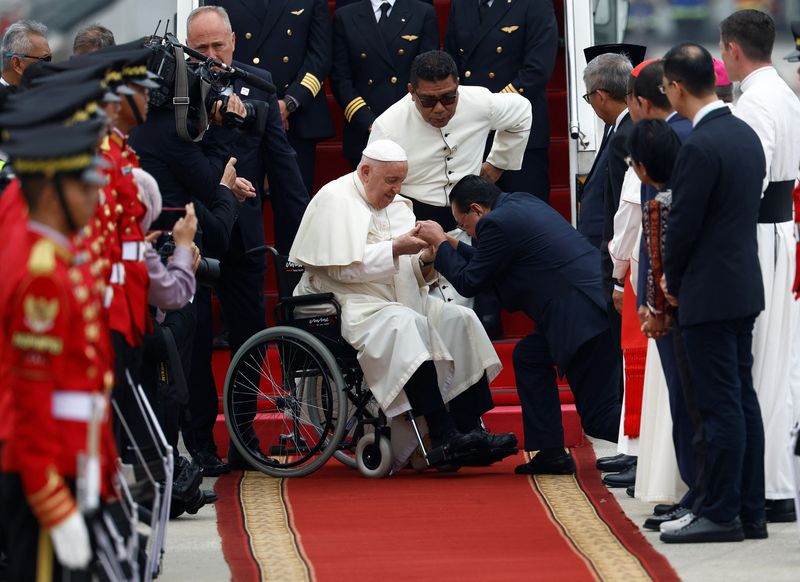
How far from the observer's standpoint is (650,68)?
5.95 meters

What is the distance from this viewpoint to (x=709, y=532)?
5.43 m

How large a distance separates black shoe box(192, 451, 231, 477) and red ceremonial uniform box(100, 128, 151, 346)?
2.70 metres

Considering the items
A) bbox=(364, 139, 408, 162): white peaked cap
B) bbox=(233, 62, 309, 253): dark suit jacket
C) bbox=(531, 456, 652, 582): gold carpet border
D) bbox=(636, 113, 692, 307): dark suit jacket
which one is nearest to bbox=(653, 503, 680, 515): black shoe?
bbox=(531, 456, 652, 582): gold carpet border

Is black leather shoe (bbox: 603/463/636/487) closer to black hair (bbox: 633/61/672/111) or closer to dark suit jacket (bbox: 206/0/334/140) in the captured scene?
black hair (bbox: 633/61/672/111)

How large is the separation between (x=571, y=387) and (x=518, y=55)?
2.24 meters

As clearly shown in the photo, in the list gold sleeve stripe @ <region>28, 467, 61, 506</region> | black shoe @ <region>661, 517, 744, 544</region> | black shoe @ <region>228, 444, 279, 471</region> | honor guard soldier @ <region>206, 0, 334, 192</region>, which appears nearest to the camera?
gold sleeve stripe @ <region>28, 467, 61, 506</region>

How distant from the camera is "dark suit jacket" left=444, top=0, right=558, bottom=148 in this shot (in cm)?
854

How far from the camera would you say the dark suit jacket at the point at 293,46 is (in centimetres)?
852

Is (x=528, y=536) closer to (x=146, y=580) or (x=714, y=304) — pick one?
(x=714, y=304)

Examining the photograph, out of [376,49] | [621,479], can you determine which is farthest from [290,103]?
[621,479]

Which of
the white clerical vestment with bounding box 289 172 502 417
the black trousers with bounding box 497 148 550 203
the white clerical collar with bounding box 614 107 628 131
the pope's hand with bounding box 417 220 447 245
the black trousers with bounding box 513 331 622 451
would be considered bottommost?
the black trousers with bounding box 513 331 622 451

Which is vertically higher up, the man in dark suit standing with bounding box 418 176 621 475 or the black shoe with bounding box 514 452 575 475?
the man in dark suit standing with bounding box 418 176 621 475

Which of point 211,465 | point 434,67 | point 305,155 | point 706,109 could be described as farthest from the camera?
point 305,155

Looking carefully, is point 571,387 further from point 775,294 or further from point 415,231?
point 775,294
